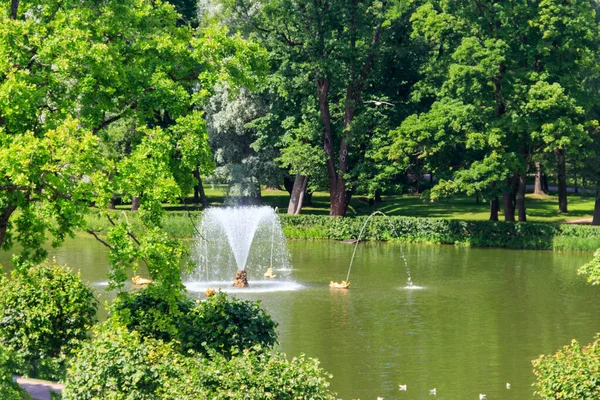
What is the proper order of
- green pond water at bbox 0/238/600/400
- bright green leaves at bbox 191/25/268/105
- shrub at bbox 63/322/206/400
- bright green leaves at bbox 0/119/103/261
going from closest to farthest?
shrub at bbox 63/322/206/400 < bright green leaves at bbox 0/119/103/261 < bright green leaves at bbox 191/25/268/105 < green pond water at bbox 0/238/600/400

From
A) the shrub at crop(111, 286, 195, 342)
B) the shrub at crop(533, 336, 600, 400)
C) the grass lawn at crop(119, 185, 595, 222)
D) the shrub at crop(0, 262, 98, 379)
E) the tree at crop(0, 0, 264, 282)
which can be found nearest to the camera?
the shrub at crop(533, 336, 600, 400)

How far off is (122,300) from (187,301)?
1544mm

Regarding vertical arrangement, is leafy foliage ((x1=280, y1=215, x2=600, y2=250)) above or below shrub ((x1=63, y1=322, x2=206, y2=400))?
above

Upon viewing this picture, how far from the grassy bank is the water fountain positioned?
1.20 meters

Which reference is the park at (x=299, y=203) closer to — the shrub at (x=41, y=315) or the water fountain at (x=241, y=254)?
the shrub at (x=41, y=315)

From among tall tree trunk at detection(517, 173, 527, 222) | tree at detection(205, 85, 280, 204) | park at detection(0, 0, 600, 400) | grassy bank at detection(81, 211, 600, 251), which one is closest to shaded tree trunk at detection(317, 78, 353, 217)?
park at detection(0, 0, 600, 400)

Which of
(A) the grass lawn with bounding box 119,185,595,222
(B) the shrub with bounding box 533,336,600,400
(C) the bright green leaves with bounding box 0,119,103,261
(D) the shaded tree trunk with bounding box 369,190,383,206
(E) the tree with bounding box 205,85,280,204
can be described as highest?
(E) the tree with bounding box 205,85,280,204

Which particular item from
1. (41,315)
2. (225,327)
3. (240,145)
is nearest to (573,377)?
(225,327)

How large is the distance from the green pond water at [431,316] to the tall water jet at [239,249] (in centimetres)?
158

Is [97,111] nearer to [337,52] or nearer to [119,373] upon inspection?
[119,373]

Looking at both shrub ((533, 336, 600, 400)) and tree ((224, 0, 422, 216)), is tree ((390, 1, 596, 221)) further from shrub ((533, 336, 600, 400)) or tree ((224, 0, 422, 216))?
shrub ((533, 336, 600, 400))

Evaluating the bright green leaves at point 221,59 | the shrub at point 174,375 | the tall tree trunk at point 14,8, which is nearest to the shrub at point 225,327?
the shrub at point 174,375

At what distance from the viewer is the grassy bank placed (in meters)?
51.9

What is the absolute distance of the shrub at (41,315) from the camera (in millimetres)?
21281
